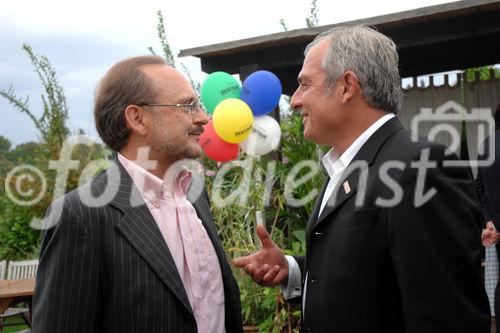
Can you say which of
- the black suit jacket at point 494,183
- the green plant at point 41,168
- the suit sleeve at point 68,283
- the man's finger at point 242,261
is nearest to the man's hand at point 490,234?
Answer: the black suit jacket at point 494,183

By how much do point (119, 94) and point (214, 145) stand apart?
6.40ft

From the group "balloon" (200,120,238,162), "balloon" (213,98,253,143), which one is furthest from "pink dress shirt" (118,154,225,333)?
"balloon" (200,120,238,162)

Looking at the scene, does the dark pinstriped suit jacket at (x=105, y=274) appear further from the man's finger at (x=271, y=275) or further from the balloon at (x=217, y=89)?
the balloon at (x=217, y=89)

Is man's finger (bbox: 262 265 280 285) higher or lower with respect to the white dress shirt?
lower

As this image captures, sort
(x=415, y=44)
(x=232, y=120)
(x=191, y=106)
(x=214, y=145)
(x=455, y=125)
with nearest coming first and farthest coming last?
(x=191, y=106) → (x=232, y=120) → (x=214, y=145) → (x=415, y=44) → (x=455, y=125)

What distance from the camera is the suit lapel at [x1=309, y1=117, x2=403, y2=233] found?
5.03 ft

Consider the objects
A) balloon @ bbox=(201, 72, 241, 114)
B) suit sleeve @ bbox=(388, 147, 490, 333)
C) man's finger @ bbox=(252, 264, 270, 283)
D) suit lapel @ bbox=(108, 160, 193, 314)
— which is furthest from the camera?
balloon @ bbox=(201, 72, 241, 114)

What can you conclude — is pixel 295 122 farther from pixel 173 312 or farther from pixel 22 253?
pixel 22 253

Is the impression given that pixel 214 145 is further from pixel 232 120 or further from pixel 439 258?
pixel 439 258

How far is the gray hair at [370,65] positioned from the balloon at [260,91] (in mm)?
2119

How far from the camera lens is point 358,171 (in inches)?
61.6

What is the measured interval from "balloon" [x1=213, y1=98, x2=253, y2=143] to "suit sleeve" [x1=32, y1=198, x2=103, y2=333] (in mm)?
2040

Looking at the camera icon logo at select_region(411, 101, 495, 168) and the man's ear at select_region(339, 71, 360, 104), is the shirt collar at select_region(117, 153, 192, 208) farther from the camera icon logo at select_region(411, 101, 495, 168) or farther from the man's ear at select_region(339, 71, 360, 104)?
the camera icon logo at select_region(411, 101, 495, 168)

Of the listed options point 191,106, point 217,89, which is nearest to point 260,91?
point 217,89
